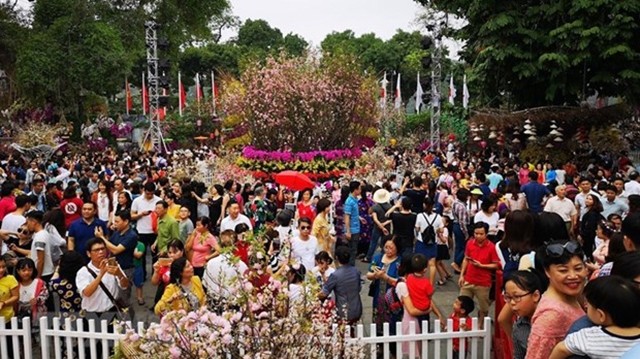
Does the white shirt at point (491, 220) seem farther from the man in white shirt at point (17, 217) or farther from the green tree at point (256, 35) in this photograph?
the green tree at point (256, 35)

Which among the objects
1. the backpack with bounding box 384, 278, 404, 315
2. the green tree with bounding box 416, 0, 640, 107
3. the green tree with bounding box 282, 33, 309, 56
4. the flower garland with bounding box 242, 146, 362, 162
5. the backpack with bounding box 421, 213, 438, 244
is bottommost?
the backpack with bounding box 384, 278, 404, 315

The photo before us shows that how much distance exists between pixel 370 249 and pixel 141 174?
591cm

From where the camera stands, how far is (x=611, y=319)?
8.45ft

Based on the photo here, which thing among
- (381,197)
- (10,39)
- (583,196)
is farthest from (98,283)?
(10,39)

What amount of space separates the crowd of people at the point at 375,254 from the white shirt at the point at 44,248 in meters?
0.01

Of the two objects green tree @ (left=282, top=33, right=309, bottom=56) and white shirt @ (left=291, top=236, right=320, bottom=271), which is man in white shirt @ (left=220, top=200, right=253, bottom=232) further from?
green tree @ (left=282, top=33, right=309, bottom=56)

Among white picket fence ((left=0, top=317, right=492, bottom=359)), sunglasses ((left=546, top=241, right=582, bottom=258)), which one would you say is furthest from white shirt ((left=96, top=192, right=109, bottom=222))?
sunglasses ((left=546, top=241, right=582, bottom=258))

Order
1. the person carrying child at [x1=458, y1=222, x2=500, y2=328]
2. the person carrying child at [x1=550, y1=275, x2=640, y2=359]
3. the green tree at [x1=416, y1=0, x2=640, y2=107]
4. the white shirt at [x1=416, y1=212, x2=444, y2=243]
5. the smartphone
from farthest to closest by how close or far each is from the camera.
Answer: the green tree at [x1=416, y1=0, x2=640, y2=107]
the white shirt at [x1=416, y1=212, x2=444, y2=243]
the person carrying child at [x1=458, y1=222, x2=500, y2=328]
the smartphone
the person carrying child at [x1=550, y1=275, x2=640, y2=359]

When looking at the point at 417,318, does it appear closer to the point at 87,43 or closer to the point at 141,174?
the point at 141,174

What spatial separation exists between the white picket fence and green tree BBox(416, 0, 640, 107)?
1343 cm

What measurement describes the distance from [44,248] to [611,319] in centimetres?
547

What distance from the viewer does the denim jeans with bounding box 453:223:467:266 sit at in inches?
321

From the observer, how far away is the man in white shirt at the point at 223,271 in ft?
10.2

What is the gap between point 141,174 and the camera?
1266 centimetres
